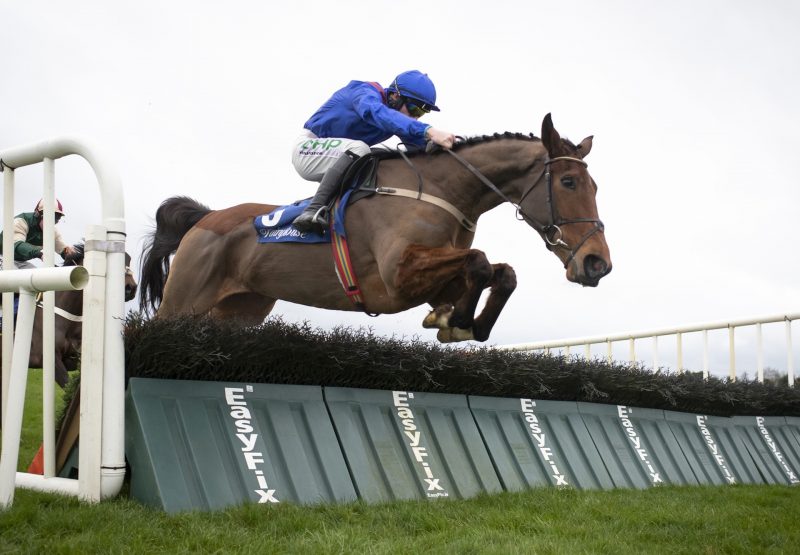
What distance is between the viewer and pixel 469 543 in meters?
2.88

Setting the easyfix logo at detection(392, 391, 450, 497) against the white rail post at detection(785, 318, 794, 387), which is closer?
the easyfix logo at detection(392, 391, 450, 497)

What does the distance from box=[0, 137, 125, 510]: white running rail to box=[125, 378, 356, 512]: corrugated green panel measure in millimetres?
138

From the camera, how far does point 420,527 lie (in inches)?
125

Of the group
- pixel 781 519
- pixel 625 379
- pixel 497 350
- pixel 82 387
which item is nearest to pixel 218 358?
pixel 82 387

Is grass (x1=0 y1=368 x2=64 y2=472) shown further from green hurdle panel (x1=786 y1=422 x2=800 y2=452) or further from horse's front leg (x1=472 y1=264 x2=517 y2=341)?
green hurdle panel (x1=786 y1=422 x2=800 y2=452)

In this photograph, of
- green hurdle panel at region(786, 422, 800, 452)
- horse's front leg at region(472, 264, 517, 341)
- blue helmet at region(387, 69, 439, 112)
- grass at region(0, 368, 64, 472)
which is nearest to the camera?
horse's front leg at region(472, 264, 517, 341)

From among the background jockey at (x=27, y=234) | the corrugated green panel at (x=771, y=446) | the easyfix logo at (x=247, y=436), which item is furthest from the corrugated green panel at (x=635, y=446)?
the background jockey at (x=27, y=234)

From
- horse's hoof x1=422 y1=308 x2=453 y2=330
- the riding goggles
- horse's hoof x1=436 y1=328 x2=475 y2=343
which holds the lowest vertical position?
horse's hoof x1=436 y1=328 x2=475 y2=343

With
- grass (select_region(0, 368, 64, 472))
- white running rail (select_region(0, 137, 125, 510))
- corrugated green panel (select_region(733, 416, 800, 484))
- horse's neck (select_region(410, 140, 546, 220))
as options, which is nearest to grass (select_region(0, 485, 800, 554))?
white running rail (select_region(0, 137, 125, 510))

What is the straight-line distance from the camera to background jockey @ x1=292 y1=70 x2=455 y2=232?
4590 mm

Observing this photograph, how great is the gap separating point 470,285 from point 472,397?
0.89m

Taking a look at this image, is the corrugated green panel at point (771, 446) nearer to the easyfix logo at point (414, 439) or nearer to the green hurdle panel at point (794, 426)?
the green hurdle panel at point (794, 426)

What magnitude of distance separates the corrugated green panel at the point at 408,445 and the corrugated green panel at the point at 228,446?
0.12m

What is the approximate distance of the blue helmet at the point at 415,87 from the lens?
4.83 meters
